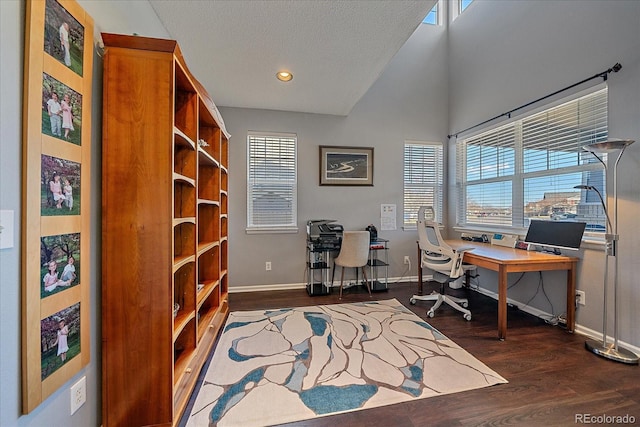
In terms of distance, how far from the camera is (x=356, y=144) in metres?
3.89

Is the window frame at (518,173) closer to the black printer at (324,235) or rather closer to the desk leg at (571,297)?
the desk leg at (571,297)

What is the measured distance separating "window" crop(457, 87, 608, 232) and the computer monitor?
0.37 ft

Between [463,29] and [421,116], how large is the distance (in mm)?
1287

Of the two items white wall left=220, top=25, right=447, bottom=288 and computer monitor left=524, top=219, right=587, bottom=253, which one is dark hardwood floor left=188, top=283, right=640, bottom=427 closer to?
computer monitor left=524, top=219, right=587, bottom=253

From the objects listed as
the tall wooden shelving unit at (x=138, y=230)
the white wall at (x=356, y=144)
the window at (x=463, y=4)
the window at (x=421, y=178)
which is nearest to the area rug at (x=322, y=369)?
the tall wooden shelving unit at (x=138, y=230)

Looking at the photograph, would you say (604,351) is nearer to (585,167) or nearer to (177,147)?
(585,167)

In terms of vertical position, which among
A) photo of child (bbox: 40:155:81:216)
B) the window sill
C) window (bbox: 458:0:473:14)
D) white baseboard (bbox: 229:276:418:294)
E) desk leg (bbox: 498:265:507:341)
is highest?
window (bbox: 458:0:473:14)

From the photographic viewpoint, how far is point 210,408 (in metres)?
1.49

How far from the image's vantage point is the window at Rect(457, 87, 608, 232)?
7.72 ft

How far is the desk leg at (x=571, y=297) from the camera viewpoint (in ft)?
7.78

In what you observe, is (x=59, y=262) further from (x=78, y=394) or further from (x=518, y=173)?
(x=518, y=173)

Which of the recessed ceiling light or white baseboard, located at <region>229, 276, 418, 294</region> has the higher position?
the recessed ceiling light

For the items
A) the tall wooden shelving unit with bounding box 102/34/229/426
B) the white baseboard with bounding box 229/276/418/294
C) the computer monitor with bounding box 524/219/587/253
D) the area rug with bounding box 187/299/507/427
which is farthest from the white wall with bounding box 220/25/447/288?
the tall wooden shelving unit with bounding box 102/34/229/426

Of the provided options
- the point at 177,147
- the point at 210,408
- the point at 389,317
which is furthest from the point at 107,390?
the point at 389,317
